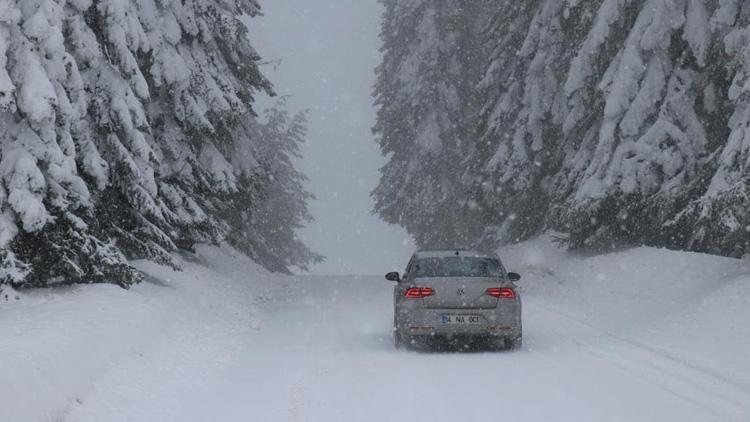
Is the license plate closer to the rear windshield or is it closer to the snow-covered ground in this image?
the snow-covered ground

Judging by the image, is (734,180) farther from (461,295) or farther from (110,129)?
(110,129)

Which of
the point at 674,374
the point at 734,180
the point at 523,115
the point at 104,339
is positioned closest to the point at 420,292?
the point at 674,374

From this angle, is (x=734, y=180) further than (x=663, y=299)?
No

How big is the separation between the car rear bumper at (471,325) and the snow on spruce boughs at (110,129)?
4.79 metres

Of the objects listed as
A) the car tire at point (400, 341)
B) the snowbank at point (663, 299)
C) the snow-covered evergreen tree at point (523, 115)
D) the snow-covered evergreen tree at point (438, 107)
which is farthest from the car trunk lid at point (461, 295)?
the snow-covered evergreen tree at point (438, 107)

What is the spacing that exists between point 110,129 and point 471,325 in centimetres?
718

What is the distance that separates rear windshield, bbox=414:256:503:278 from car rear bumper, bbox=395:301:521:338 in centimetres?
83

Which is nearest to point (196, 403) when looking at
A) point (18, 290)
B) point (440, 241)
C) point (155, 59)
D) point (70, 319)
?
point (70, 319)

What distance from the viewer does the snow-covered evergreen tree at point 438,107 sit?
38.9 metres

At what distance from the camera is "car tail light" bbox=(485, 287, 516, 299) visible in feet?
44.1

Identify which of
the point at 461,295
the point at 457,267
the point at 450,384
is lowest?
the point at 450,384

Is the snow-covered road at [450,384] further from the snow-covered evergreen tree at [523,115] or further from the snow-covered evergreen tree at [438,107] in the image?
the snow-covered evergreen tree at [438,107]

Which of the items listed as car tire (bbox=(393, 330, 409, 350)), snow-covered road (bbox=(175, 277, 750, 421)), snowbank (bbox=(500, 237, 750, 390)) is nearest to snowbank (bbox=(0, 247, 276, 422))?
snow-covered road (bbox=(175, 277, 750, 421))

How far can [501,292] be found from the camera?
44.2ft
